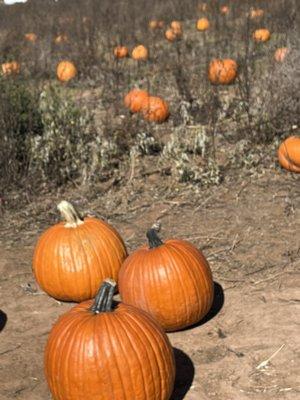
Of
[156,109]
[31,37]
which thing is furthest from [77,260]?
[31,37]

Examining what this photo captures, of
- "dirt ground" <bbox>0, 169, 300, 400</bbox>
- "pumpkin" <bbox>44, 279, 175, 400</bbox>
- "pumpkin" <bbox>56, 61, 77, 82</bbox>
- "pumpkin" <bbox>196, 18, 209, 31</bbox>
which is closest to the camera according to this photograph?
"pumpkin" <bbox>44, 279, 175, 400</bbox>

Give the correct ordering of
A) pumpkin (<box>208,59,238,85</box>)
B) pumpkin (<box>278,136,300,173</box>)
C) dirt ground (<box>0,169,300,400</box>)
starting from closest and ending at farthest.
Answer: dirt ground (<box>0,169,300,400</box>) < pumpkin (<box>278,136,300,173</box>) < pumpkin (<box>208,59,238,85</box>)

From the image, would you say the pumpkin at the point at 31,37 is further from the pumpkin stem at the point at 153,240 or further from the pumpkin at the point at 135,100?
the pumpkin stem at the point at 153,240

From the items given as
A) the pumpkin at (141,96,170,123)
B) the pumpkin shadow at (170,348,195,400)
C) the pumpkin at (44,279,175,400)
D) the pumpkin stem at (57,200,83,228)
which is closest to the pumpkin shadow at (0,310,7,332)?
the pumpkin stem at (57,200,83,228)

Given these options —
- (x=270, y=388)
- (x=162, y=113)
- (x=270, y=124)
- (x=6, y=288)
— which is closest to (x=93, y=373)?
(x=270, y=388)

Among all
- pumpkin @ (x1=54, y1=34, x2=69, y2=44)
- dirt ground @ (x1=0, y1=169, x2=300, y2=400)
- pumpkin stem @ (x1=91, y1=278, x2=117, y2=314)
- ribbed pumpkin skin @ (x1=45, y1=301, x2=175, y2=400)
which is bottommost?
dirt ground @ (x1=0, y1=169, x2=300, y2=400)

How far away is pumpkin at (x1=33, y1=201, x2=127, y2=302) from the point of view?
188 inches

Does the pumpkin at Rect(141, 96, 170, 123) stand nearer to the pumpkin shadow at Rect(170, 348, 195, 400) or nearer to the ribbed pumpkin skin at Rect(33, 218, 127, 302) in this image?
the ribbed pumpkin skin at Rect(33, 218, 127, 302)

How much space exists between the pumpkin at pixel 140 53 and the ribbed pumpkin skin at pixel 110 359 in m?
10.2

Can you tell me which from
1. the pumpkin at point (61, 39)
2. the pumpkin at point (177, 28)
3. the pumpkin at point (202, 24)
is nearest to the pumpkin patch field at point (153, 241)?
the pumpkin at point (177, 28)

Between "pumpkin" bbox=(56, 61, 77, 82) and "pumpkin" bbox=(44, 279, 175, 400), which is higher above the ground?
"pumpkin" bbox=(44, 279, 175, 400)

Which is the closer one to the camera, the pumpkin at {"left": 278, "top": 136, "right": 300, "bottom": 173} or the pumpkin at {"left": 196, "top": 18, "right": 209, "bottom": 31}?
the pumpkin at {"left": 278, "top": 136, "right": 300, "bottom": 173}

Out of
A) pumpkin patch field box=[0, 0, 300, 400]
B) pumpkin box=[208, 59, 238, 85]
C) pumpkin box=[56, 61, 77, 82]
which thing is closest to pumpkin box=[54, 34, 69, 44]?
pumpkin box=[56, 61, 77, 82]

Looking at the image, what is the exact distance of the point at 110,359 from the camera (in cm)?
338
